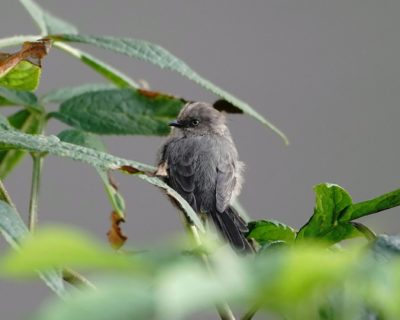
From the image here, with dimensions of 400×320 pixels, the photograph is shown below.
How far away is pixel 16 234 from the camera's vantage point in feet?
2.06

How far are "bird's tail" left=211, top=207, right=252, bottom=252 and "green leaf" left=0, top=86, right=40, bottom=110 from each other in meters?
0.34

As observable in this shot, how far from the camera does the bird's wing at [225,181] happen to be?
182cm

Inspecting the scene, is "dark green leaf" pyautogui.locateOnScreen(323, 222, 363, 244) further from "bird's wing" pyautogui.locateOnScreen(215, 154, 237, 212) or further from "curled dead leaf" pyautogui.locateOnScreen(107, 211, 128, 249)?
"bird's wing" pyautogui.locateOnScreen(215, 154, 237, 212)

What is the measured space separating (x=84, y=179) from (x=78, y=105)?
2.78 metres

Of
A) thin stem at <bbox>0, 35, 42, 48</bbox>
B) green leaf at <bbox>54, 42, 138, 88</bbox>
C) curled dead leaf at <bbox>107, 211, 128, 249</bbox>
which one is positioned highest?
thin stem at <bbox>0, 35, 42, 48</bbox>

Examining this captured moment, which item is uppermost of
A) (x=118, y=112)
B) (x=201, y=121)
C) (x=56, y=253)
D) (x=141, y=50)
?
(x=56, y=253)

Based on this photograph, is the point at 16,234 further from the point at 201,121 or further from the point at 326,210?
the point at 201,121

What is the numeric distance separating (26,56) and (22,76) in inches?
0.9

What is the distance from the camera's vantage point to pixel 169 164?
1864 mm

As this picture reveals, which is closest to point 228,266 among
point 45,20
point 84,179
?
point 45,20

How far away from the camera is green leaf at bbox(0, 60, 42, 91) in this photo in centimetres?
87

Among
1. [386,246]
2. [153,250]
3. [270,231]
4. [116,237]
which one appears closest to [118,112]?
[116,237]

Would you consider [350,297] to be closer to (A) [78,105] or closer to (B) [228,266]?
(B) [228,266]

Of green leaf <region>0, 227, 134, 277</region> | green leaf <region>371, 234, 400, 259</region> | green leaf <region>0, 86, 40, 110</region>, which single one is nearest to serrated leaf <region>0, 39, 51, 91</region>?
green leaf <region>0, 86, 40, 110</region>
